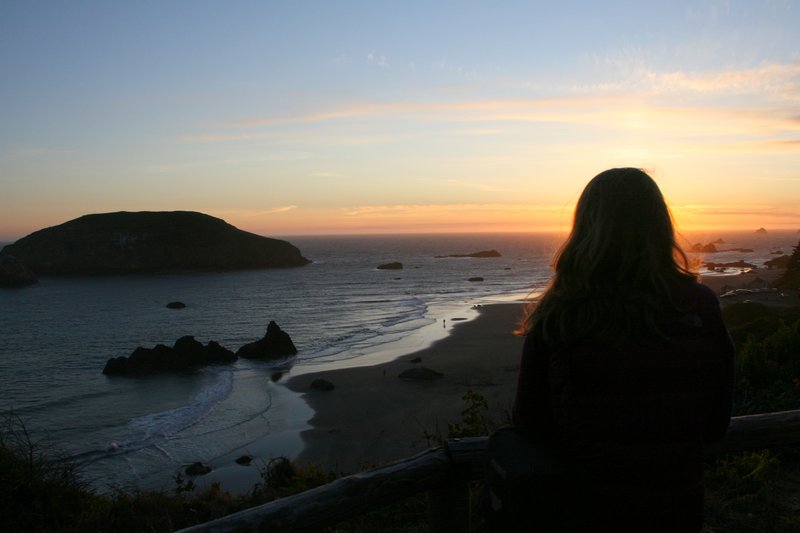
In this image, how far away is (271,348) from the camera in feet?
104

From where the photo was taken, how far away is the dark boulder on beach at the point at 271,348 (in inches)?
1235

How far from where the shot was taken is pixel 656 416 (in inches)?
79.1

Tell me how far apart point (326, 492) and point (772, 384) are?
671cm

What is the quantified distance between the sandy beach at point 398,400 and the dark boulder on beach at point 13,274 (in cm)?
8167

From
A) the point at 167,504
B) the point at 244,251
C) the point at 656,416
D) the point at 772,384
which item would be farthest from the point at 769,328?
the point at 244,251

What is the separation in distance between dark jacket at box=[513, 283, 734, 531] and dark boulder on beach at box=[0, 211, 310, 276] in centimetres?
11543

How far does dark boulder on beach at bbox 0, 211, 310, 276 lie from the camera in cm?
Answer: 10906

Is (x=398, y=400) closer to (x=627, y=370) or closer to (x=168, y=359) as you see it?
(x=168, y=359)

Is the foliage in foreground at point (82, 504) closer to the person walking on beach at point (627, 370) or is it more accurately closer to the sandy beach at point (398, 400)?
the sandy beach at point (398, 400)

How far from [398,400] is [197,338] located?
23.0m

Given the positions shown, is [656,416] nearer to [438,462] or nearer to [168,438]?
[438,462]

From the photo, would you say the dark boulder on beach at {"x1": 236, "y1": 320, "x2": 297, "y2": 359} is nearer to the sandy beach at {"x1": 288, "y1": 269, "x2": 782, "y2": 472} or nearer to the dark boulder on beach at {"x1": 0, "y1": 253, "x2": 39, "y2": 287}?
the sandy beach at {"x1": 288, "y1": 269, "x2": 782, "y2": 472}

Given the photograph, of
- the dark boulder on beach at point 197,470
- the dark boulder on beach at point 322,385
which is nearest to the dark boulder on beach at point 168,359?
the dark boulder on beach at point 322,385

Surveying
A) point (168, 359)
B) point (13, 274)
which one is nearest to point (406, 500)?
point (168, 359)
